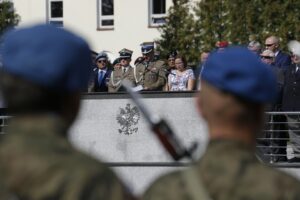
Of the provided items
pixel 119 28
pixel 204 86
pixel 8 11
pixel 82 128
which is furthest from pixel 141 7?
pixel 204 86

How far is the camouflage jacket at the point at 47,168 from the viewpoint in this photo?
116 inches

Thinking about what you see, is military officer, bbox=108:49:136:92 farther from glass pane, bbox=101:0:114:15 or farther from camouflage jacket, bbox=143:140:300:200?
glass pane, bbox=101:0:114:15

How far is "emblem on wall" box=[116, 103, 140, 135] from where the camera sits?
556 inches

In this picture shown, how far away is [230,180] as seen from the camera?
129 inches

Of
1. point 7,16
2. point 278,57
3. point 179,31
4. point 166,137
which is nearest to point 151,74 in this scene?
point 278,57

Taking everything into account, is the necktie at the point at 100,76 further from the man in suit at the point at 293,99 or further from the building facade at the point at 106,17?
the building facade at the point at 106,17

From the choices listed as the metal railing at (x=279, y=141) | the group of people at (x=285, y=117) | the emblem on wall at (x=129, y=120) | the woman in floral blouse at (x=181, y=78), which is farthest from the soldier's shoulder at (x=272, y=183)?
the woman in floral blouse at (x=181, y=78)

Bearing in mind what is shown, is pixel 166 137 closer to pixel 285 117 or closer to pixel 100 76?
pixel 285 117

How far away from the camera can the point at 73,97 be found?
3.07 metres

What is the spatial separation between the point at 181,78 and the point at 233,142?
39.7 feet

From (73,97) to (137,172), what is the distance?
36.0 feet

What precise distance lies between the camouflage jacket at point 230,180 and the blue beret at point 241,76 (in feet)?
0.55

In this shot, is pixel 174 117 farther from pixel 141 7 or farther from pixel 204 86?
pixel 141 7

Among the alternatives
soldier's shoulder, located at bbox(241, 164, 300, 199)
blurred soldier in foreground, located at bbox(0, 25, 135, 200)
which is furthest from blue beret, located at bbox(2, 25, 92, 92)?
soldier's shoulder, located at bbox(241, 164, 300, 199)
